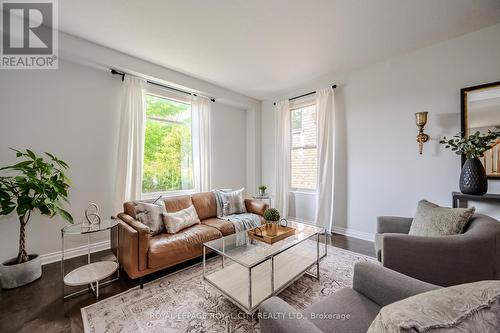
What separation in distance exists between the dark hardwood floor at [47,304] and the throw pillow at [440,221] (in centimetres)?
261

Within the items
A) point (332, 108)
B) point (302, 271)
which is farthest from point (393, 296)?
point (332, 108)

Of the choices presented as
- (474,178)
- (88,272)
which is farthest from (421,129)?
(88,272)

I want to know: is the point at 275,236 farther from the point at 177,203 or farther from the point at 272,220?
the point at 177,203

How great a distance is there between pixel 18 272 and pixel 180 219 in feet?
5.20

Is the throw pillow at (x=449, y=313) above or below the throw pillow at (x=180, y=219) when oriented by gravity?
above

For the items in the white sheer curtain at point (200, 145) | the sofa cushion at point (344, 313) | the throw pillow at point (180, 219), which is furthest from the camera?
the white sheer curtain at point (200, 145)

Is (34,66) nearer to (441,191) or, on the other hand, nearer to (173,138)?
(173,138)

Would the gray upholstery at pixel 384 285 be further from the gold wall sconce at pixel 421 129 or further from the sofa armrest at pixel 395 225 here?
the gold wall sconce at pixel 421 129

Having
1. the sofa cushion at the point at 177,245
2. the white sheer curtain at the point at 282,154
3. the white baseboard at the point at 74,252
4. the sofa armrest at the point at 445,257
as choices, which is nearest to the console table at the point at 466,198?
the sofa armrest at the point at 445,257

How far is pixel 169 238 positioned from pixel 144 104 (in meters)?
2.15

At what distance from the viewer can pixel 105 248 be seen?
2939 mm

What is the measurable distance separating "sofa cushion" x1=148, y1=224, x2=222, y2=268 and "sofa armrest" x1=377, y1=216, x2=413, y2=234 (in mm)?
1971

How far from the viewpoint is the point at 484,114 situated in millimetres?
2389

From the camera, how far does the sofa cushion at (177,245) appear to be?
2089 millimetres
